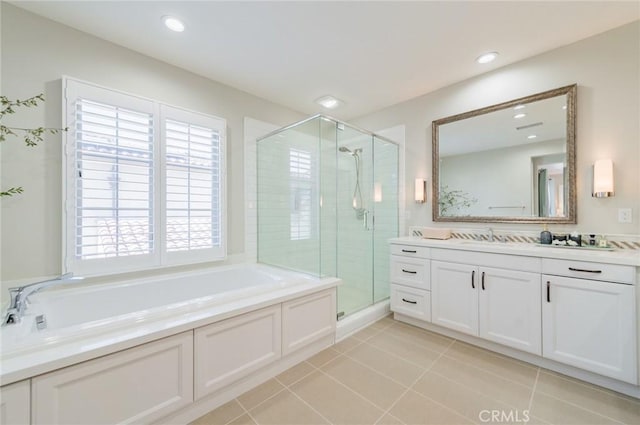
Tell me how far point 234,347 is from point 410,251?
1.86 m

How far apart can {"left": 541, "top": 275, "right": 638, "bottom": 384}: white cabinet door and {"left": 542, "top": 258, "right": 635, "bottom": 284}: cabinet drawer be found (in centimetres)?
4

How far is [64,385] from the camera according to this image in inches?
43.2

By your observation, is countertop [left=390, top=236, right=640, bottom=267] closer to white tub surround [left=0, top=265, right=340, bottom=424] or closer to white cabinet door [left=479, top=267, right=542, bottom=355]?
white cabinet door [left=479, top=267, right=542, bottom=355]

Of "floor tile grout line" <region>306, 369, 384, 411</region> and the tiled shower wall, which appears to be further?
the tiled shower wall

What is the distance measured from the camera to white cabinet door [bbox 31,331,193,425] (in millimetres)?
1072

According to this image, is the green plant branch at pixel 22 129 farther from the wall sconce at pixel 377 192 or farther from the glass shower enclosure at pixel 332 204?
the wall sconce at pixel 377 192

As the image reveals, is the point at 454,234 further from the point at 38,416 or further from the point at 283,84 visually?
the point at 38,416

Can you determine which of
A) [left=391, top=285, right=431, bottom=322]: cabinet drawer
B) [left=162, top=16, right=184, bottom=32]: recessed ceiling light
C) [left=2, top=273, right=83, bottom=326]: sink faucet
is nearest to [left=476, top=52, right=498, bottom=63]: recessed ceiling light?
[left=391, top=285, right=431, bottom=322]: cabinet drawer

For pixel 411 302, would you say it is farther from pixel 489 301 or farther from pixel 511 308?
Result: pixel 511 308

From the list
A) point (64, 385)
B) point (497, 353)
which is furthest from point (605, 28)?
point (64, 385)

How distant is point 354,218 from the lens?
2996 mm

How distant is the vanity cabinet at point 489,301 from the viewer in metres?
1.92

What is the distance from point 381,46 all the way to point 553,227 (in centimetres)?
218

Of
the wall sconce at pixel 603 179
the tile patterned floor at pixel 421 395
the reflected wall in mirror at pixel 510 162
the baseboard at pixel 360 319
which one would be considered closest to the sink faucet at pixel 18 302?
the tile patterned floor at pixel 421 395
